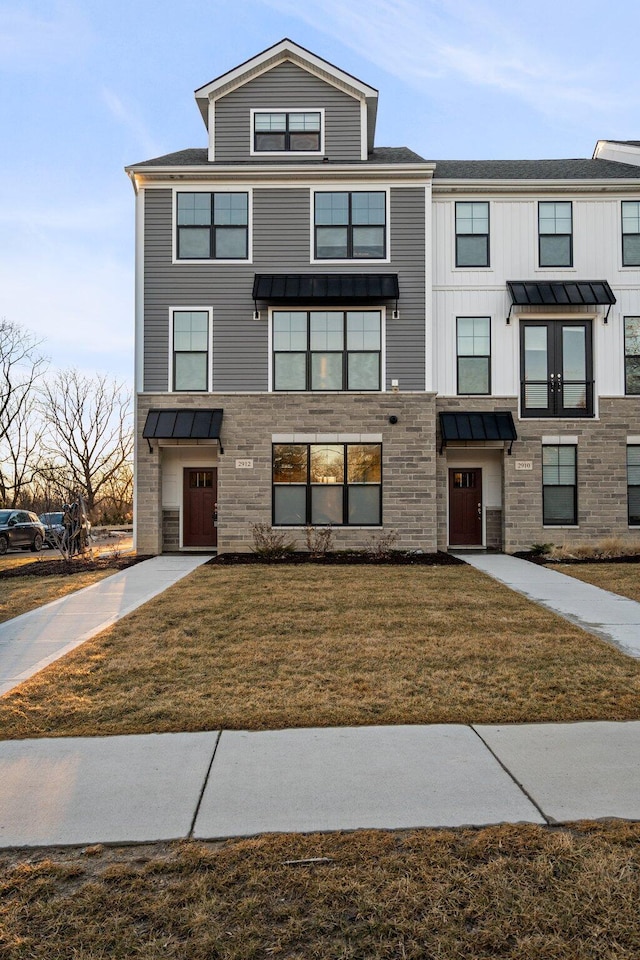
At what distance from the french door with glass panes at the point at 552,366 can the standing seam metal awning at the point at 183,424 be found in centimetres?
824

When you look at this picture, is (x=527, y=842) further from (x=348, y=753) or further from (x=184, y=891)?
(x=184, y=891)

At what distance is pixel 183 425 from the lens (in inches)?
627

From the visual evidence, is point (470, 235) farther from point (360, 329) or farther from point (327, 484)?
point (327, 484)

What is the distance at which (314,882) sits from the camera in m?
2.76

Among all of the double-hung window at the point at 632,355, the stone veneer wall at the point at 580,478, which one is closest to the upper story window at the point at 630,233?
the double-hung window at the point at 632,355

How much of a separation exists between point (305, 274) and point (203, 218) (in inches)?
121

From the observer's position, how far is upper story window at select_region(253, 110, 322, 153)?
54.4ft

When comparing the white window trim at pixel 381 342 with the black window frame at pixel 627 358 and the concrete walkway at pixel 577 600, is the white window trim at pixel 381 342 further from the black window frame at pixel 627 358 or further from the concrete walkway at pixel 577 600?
the black window frame at pixel 627 358

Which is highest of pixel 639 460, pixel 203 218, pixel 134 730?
pixel 203 218

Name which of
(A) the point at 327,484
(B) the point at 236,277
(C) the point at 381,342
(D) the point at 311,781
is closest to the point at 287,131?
(B) the point at 236,277

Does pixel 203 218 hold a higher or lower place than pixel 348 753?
higher

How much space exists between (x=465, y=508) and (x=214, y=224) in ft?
33.4

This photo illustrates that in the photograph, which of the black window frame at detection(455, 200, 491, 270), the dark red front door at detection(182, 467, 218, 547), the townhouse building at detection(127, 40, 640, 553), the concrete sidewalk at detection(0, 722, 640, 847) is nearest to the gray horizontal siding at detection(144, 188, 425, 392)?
the townhouse building at detection(127, 40, 640, 553)

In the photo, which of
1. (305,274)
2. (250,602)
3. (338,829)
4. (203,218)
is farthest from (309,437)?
(338,829)
